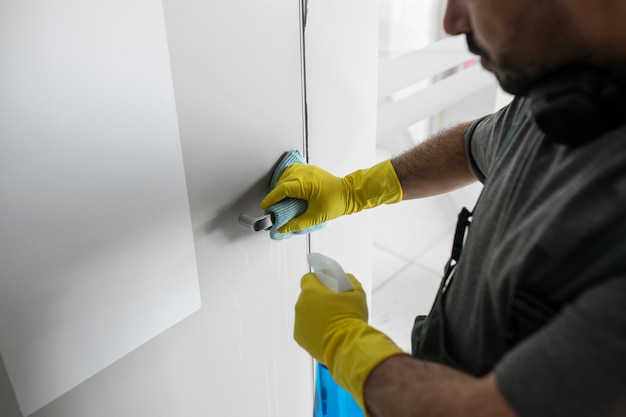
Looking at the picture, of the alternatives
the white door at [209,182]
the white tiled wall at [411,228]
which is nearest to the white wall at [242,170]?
the white door at [209,182]

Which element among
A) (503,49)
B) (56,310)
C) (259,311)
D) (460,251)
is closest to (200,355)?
(259,311)

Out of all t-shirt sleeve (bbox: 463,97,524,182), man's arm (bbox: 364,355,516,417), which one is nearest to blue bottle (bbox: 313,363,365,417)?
man's arm (bbox: 364,355,516,417)

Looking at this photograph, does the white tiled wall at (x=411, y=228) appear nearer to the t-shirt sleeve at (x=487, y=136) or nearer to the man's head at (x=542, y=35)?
the t-shirt sleeve at (x=487, y=136)

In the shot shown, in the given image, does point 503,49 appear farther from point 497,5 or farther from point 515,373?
point 515,373

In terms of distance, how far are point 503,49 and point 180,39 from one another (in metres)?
0.48

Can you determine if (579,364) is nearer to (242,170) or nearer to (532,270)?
(532,270)

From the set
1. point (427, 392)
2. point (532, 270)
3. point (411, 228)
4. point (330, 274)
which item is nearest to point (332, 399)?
point (330, 274)

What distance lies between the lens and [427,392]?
669 millimetres

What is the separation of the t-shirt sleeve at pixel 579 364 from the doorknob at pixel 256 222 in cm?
53

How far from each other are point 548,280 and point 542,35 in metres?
0.31

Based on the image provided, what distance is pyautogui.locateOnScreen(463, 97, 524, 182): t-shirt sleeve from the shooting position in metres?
0.95

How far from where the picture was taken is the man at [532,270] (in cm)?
56

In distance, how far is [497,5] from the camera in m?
0.71

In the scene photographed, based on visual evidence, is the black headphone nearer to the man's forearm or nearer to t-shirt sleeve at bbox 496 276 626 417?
t-shirt sleeve at bbox 496 276 626 417
